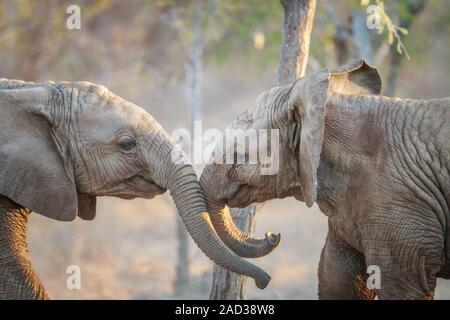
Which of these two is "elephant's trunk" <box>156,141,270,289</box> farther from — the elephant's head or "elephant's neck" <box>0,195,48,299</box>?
"elephant's neck" <box>0,195,48,299</box>

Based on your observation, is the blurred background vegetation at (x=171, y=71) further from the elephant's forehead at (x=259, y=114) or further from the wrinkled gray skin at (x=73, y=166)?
the wrinkled gray skin at (x=73, y=166)

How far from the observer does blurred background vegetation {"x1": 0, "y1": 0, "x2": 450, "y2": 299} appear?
1407 centimetres

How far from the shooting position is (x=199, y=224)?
7.08 metres

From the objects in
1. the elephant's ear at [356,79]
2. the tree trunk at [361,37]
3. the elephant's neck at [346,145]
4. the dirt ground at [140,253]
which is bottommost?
the dirt ground at [140,253]

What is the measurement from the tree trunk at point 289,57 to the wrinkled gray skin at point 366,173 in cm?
123

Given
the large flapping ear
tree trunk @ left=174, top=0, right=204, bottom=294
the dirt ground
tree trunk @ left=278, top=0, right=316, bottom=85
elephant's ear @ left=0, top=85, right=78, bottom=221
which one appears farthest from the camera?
the dirt ground

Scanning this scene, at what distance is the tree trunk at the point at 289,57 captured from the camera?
8664 mm

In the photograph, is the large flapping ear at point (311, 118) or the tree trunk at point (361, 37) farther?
the tree trunk at point (361, 37)

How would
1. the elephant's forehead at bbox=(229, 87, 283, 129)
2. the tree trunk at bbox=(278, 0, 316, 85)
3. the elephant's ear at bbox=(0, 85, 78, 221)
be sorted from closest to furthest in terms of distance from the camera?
the elephant's ear at bbox=(0, 85, 78, 221)
the elephant's forehead at bbox=(229, 87, 283, 129)
the tree trunk at bbox=(278, 0, 316, 85)

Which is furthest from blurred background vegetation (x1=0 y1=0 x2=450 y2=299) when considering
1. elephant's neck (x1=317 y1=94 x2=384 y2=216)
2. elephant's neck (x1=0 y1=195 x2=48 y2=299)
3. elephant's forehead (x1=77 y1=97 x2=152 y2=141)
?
elephant's neck (x1=0 y1=195 x2=48 y2=299)

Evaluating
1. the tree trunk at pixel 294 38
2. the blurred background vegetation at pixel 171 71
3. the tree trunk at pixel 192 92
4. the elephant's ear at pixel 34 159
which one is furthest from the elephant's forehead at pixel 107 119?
the tree trunk at pixel 192 92

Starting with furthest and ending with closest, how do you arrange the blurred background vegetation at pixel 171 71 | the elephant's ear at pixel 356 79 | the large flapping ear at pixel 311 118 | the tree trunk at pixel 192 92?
the blurred background vegetation at pixel 171 71
the tree trunk at pixel 192 92
the elephant's ear at pixel 356 79
the large flapping ear at pixel 311 118

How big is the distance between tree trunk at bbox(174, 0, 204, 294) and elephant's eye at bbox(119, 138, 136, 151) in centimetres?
580

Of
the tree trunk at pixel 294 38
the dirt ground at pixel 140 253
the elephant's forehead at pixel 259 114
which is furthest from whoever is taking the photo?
the dirt ground at pixel 140 253
